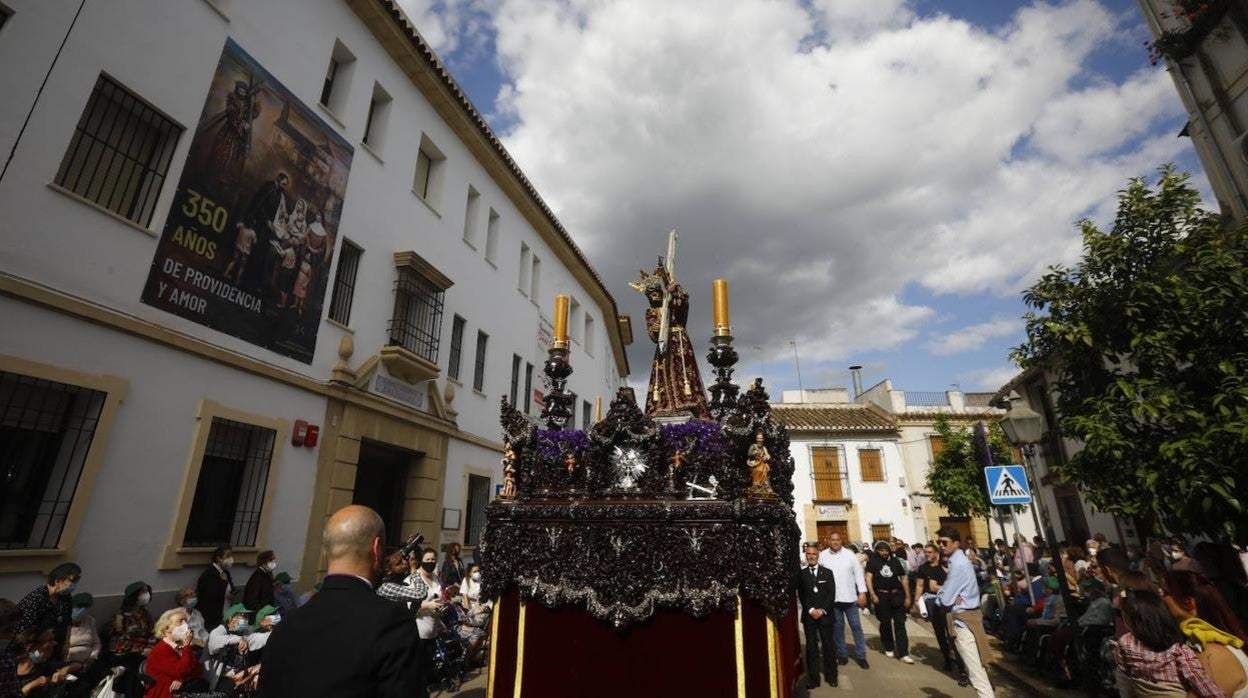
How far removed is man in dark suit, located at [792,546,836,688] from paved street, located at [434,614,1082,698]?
227 millimetres

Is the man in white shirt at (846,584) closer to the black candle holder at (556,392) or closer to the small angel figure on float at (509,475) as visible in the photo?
the black candle holder at (556,392)

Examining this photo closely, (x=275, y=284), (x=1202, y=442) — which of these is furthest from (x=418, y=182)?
(x=1202, y=442)

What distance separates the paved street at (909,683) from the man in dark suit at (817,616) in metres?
0.23

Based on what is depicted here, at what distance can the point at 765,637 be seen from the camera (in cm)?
399

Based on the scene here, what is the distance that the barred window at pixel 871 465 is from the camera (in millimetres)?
25422

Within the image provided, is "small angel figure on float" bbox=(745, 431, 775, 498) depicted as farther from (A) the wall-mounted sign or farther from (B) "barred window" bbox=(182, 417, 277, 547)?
(A) the wall-mounted sign

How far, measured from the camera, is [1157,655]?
10.2ft

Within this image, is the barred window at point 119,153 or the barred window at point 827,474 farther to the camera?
the barred window at point 827,474

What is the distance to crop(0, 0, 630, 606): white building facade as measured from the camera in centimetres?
596

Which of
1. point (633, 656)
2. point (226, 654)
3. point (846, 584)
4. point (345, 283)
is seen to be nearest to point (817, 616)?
point (846, 584)

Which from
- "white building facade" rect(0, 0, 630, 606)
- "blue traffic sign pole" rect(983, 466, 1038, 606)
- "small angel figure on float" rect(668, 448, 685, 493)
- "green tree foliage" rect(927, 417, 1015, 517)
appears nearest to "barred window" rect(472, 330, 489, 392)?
"white building facade" rect(0, 0, 630, 606)

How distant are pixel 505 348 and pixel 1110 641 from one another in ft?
46.2

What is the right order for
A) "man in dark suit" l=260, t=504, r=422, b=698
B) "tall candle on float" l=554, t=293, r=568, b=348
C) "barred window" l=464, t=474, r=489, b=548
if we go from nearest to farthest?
"man in dark suit" l=260, t=504, r=422, b=698 < "tall candle on float" l=554, t=293, r=568, b=348 < "barred window" l=464, t=474, r=489, b=548

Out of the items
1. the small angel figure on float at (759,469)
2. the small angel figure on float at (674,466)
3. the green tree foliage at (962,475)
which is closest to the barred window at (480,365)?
the small angel figure on float at (674,466)
